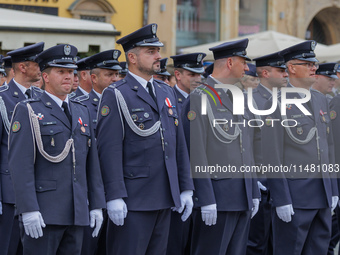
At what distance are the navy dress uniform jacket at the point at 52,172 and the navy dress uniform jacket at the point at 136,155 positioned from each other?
146 mm

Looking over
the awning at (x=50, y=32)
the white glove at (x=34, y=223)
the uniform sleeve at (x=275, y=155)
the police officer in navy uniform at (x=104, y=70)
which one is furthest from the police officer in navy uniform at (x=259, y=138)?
the white glove at (x=34, y=223)

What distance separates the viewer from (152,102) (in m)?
5.14

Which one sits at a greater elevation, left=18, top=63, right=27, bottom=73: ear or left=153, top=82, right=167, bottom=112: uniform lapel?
left=18, top=63, right=27, bottom=73: ear

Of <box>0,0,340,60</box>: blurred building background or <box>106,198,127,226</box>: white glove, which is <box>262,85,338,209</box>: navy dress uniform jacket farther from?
<box>0,0,340,60</box>: blurred building background

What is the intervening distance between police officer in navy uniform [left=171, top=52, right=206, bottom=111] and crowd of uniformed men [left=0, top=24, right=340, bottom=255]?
1.23m

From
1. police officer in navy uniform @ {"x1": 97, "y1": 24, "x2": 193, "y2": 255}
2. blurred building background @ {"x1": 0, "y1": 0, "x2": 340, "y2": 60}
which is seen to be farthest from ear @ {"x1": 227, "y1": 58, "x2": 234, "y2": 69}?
blurred building background @ {"x1": 0, "y1": 0, "x2": 340, "y2": 60}

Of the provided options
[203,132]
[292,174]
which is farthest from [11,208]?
[292,174]

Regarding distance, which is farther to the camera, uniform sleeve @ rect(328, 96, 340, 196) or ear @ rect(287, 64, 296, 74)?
uniform sleeve @ rect(328, 96, 340, 196)

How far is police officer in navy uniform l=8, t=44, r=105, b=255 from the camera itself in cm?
460

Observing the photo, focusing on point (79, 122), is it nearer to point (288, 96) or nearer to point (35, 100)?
point (35, 100)

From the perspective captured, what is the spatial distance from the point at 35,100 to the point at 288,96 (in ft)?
7.45

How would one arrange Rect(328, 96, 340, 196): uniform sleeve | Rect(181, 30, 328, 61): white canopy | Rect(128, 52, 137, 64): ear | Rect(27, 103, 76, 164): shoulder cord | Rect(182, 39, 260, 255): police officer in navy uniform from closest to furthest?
Rect(27, 103, 76, 164): shoulder cord < Rect(128, 52, 137, 64): ear < Rect(182, 39, 260, 255): police officer in navy uniform < Rect(328, 96, 340, 196): uniform sleeve < Rect(181, 30, 328, 61): white canopy

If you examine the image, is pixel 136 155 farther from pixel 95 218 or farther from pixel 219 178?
pixel 219 178

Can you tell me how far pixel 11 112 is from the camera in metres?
5.80
